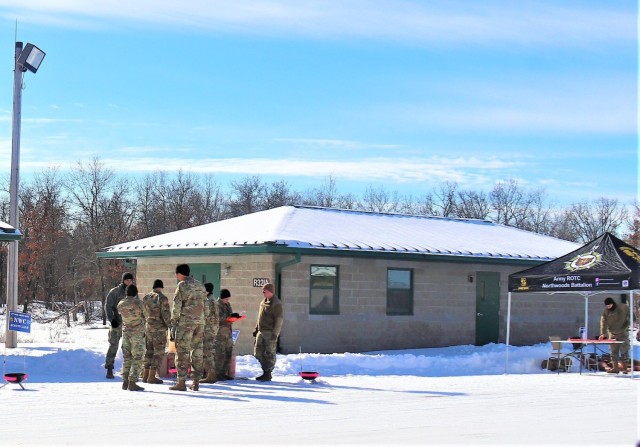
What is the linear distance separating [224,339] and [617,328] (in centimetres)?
868

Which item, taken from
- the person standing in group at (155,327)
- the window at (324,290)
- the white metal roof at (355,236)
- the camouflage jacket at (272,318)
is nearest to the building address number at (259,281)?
the white metal roof at (355,236)

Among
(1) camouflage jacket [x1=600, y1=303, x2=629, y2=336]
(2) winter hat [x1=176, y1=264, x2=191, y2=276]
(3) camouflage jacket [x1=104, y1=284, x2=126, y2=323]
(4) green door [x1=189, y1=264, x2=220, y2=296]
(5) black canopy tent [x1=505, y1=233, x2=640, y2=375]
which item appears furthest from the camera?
(4) green door [x1=189, y1=264, x2=220, y2=296]

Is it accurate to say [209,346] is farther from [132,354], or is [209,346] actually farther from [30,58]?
[30,58]

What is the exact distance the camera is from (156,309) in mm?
14805

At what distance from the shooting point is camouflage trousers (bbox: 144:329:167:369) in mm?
14930

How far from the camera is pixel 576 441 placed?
9.91 metres

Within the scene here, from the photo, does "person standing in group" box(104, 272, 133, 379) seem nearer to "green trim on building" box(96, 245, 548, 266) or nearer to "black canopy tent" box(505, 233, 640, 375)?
"green trim on building" box(96, 245, 548, 266)

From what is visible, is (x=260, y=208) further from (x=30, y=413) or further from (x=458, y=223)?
(x=30, y=413)

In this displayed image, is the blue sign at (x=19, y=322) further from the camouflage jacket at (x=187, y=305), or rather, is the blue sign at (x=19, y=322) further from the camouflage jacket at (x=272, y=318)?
the camouflage jacket at (x=272, y=318)

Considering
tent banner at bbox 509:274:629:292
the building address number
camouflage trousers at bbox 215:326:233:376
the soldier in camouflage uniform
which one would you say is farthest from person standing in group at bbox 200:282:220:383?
tent banner at bbox 509:274:629:292

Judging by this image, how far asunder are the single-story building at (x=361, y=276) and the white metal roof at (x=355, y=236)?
0.05 meters

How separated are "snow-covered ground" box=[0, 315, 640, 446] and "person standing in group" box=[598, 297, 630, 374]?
1.87 feet

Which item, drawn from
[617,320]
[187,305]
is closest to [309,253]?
[617,320]

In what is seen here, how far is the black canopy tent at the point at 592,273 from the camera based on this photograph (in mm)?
17969
